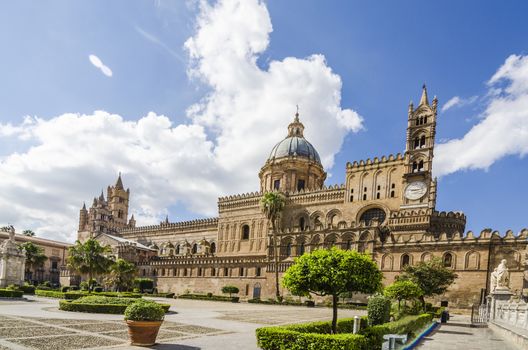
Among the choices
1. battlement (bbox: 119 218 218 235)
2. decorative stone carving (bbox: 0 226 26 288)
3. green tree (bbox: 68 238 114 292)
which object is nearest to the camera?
decorative stone carving (bbox: 0 226 26 288)

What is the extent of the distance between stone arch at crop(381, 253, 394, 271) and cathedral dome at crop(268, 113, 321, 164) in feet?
96.1

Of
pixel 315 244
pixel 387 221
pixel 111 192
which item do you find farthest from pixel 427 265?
pixel 111 192

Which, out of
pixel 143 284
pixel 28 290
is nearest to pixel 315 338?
pixel 28 290

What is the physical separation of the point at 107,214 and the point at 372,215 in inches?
2996

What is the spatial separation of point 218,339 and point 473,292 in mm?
36423

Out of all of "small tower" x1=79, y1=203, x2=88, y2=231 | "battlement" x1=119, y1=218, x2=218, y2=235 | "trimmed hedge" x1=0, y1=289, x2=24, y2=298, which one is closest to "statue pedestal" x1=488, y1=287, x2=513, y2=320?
"trimmed hedge" x1=0, y1=289, x2=24, y2=298

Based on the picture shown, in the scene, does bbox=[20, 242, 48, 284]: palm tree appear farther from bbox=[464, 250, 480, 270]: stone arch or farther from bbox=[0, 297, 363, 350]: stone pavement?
bbox=[464, 250, 480, 270]: stone arch

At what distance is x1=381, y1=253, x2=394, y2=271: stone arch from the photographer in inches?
1966

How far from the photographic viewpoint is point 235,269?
6475 centimetres

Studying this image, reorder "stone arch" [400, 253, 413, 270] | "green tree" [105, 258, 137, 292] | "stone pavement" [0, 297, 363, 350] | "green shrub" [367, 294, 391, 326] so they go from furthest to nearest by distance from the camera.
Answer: "green tree" [105, 258, 137, 292] → "stone arch" [400, 253, 413, 270] → "green shrub" [367, 294, 391, 326] → "stone pavement" [0, 297, 363, 350]

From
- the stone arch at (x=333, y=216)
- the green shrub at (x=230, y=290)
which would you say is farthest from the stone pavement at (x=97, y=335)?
the stone arch at (x=333, y=216)

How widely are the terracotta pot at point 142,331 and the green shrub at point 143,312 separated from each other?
0.46ft

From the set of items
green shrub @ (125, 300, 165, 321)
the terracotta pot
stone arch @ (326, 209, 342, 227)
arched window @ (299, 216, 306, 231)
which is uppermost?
stone arch @ (326, 209, 342, 227)

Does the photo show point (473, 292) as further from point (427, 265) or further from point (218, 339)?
point (218, 339)
